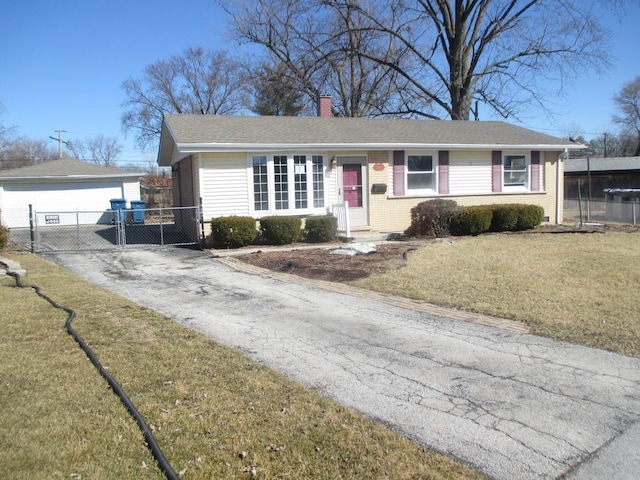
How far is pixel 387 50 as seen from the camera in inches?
1334

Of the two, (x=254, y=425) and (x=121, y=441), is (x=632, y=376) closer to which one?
(x=254, y=425)

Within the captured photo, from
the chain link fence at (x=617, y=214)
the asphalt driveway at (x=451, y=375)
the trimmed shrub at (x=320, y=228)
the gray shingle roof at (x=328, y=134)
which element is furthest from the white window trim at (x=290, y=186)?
the chain link fence at (x=617, y=214)

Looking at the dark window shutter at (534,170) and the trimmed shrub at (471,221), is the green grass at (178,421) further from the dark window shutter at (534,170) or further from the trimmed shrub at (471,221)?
the dark window shutter at (534,170)

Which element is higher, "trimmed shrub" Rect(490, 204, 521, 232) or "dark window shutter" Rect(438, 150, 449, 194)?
"dark window shutter" Rect(438, 150, 449, 194)

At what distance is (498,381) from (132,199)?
25.6 meters

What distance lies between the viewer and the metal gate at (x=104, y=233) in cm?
1522

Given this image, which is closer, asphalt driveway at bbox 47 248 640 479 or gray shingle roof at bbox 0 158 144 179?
asphalt driveway at bbox 47 248 640 479

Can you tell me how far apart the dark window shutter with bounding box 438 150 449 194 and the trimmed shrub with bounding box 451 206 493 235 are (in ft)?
5.94

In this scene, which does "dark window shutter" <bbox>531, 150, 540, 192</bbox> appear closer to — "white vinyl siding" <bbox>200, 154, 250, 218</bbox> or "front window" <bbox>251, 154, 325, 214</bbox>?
"front window" <bbox>251, 154, 325, 214</bbox>

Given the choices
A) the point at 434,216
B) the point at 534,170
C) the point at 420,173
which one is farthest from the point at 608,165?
the point at 434,216

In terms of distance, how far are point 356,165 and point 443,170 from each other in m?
3.19

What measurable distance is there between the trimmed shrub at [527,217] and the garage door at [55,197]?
17.9 metres

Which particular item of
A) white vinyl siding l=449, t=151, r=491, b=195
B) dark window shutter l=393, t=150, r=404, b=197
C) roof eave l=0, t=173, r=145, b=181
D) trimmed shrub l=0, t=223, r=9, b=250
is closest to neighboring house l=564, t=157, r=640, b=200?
white vinyl siding l=449, t=151, r=491, b=195

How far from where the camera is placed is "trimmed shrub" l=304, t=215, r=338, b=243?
50.1ft
